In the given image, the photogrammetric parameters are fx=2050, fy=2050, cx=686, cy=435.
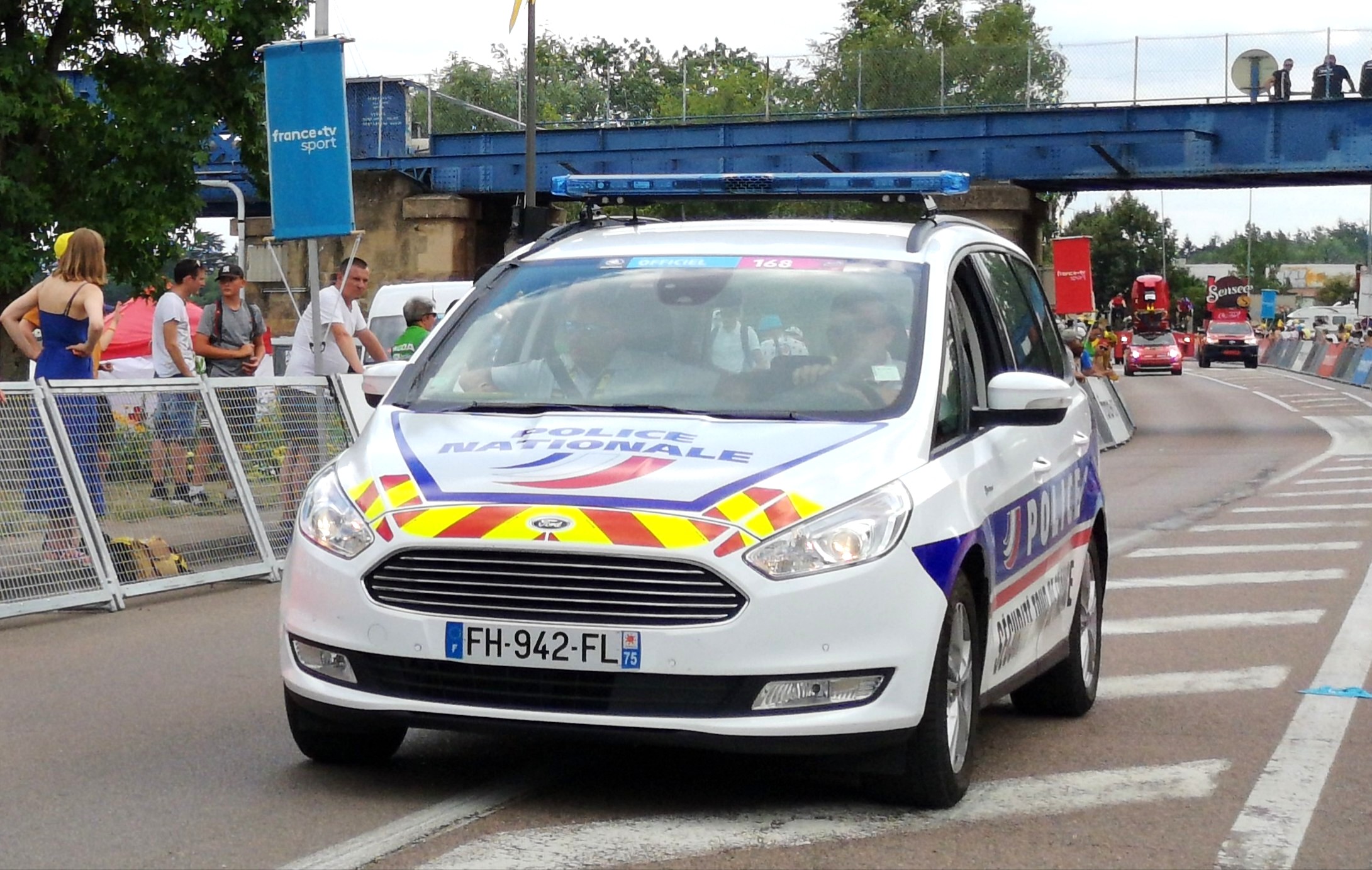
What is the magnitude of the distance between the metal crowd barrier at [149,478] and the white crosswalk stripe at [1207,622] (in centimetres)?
483

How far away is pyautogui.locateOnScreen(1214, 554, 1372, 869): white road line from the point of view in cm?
544

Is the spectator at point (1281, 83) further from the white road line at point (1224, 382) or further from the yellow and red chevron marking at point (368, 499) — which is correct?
the yellow and red chevron marking at point (368, 499)

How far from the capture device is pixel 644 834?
5.32 m

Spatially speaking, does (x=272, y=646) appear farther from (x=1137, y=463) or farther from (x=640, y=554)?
(x=1137, y=463)

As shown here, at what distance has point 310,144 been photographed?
14227 mm

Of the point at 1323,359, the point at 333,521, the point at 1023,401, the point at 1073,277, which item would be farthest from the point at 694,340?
the point at 1323,359

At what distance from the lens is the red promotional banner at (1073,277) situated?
44.3 m

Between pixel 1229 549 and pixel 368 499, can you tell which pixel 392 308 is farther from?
pixel 368 499

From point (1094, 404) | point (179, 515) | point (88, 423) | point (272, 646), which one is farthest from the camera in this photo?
point (1094, 404)

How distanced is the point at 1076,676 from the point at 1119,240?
433ft

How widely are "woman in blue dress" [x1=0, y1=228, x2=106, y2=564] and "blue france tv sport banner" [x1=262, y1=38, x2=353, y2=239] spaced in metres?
2.45

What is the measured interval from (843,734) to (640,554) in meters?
0.73

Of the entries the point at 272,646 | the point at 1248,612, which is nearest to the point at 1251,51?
the point at 1248,612

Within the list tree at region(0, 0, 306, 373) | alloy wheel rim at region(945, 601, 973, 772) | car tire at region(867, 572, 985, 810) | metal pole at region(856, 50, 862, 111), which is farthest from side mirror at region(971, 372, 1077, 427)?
metal pole at region(856, 50, 862, 111)
